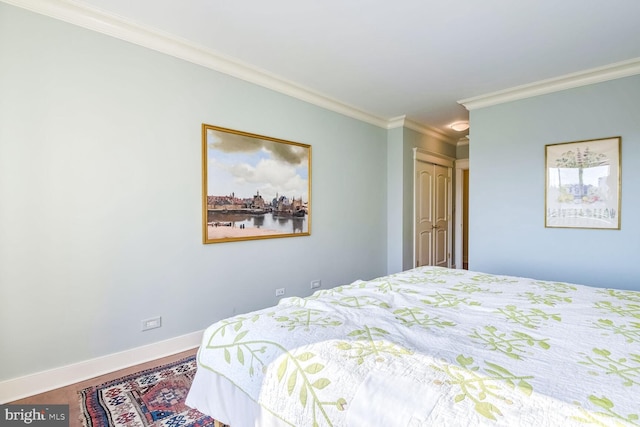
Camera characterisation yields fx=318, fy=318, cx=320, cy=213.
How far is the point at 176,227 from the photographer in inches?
102

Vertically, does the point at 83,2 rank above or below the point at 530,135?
above

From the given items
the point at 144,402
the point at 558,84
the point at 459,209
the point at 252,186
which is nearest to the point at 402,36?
the point at 252,186

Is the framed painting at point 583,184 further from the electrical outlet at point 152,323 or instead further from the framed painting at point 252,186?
the electrical outlet at point 152,323

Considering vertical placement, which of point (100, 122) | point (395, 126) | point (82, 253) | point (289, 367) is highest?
point (395, 126)

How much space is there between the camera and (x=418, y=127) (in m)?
4.80

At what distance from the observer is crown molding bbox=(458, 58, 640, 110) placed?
2904 mm

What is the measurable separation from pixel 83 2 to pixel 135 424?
2.61 metres

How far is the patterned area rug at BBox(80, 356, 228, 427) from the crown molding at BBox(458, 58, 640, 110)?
13.1 ft

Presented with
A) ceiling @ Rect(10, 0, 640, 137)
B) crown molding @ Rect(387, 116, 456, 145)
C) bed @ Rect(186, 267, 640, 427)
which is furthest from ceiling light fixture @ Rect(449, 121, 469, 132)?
bed @ Rect(186, 267, 640, 427)

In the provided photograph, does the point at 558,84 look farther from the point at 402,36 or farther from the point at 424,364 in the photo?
the point at 424,364

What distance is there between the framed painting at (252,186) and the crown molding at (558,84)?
211 cm

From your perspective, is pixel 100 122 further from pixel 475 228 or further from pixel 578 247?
pixel 578 247

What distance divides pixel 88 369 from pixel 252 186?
186cm

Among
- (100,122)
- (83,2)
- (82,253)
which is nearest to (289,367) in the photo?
(82,253)
